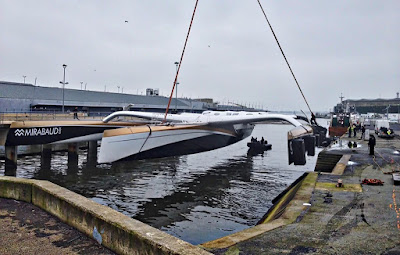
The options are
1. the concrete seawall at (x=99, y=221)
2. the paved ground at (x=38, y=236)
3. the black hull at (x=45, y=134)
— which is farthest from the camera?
the black hull at (x=45, y=134)

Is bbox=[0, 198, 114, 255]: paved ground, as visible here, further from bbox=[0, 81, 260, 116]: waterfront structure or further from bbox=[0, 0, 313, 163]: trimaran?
bbox=[0, 81, 260, 116]: waterfront structure

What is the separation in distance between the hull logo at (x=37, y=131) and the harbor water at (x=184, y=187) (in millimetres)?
2276

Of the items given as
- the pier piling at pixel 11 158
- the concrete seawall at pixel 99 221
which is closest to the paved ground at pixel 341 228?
the concrete seawall at pixel 99 221

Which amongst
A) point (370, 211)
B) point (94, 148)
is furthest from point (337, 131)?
point (370, 211)

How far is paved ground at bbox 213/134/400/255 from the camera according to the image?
17.3 ft

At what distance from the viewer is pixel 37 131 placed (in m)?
18.8

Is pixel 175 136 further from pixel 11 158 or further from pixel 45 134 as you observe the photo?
pixel 11 158

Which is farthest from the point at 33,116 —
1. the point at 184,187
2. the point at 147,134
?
the point at 184,187

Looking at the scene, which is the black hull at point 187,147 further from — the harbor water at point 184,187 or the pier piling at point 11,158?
the pier piling at point 11,158

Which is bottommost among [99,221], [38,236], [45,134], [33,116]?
[38,236]

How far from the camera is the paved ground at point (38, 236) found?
4434 millimetres

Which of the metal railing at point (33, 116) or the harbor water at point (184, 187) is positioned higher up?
the metal railing at point (33, 116)

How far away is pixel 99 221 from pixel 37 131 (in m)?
16.3

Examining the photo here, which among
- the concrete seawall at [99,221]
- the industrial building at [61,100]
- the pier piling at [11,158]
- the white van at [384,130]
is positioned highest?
the industrial building at [61,100]
